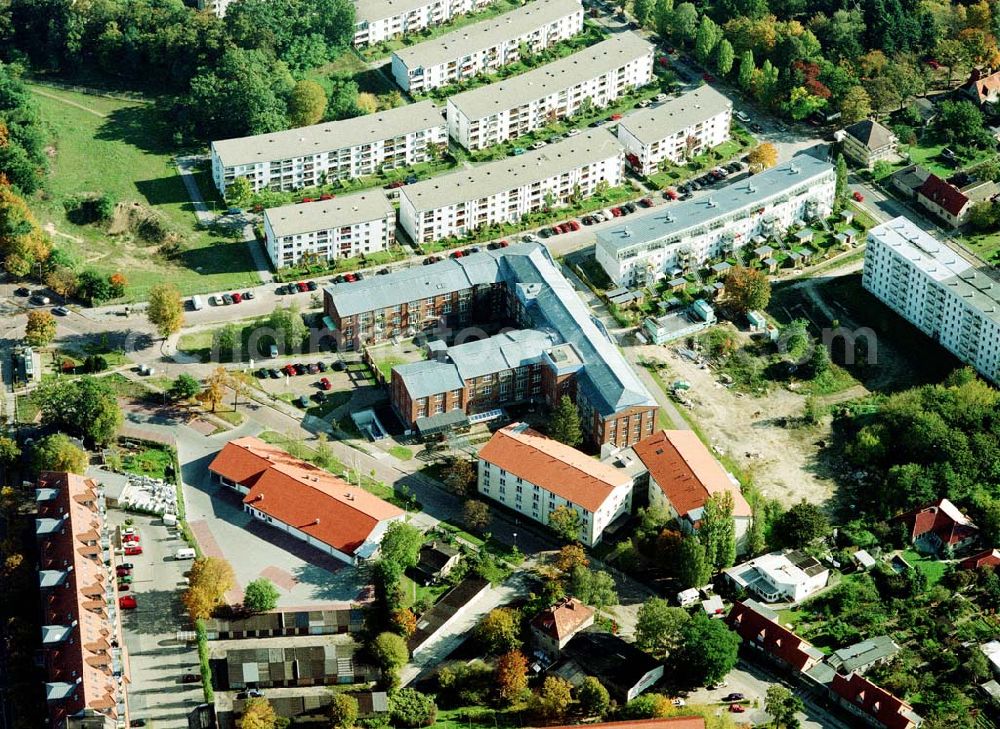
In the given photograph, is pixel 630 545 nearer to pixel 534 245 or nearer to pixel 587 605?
pixel 587 605

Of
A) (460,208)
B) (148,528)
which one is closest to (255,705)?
(148,528)

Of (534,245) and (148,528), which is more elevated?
(534,245)

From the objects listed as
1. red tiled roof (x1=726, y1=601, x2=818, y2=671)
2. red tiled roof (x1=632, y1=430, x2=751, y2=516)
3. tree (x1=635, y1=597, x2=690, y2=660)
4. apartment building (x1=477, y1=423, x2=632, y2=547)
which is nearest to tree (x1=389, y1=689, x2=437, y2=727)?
tree (x1=635, y1=597, x2=690, y2=660)

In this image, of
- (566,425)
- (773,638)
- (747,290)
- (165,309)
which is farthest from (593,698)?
(165,309)

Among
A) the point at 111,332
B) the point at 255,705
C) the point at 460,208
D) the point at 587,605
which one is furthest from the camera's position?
the point at 460,208

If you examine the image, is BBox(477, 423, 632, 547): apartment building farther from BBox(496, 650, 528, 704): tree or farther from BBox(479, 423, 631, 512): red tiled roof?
BBox(496, 650, 528, 704): tree

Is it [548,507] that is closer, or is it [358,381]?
[548,507]

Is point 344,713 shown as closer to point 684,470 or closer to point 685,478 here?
point 685,478
